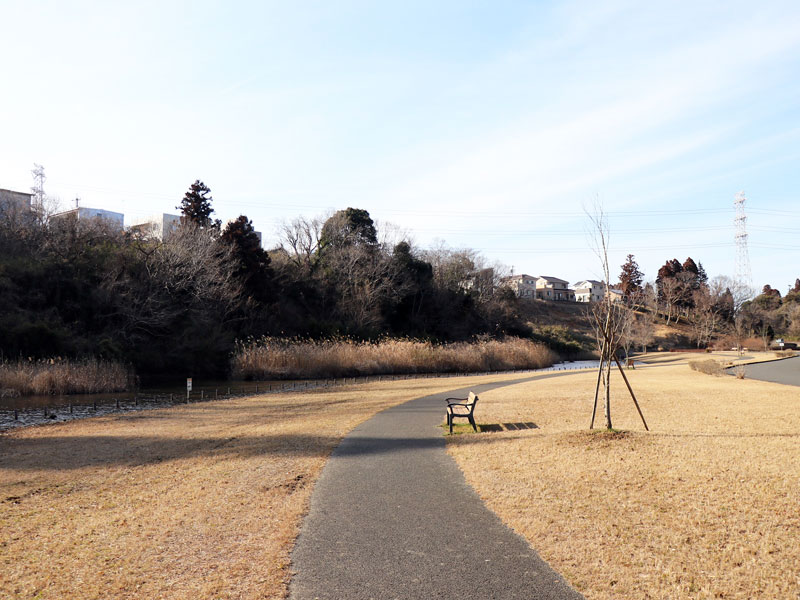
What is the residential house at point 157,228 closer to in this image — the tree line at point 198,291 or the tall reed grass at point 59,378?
the tree line at point 198,291

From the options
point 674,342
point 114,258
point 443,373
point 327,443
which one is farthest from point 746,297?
point 327,443

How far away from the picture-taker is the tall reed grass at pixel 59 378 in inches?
923

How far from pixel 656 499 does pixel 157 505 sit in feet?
22.3

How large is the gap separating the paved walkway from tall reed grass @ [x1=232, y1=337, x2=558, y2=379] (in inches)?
948

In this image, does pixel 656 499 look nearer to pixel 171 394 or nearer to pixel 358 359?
pixel 171 394

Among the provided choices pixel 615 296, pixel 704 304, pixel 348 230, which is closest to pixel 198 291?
pixel 348 230

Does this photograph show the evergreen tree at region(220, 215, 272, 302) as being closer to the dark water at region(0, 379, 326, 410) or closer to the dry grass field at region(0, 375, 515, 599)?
the dark water at region(0, 379, 326, 410)

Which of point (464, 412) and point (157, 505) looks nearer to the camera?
point (157, 505)

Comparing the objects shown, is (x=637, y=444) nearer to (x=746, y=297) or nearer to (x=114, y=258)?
(x=114, y=258)

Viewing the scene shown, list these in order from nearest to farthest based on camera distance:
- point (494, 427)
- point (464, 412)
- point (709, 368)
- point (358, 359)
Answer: point (494, 427), point (464, 412), point (709, 368), point (358, 359)

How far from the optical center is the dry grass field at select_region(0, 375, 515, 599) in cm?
538

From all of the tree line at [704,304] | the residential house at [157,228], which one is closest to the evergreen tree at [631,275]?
the tree line at [704,304]

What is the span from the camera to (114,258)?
39969mm

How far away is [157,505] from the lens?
7.95 meters
